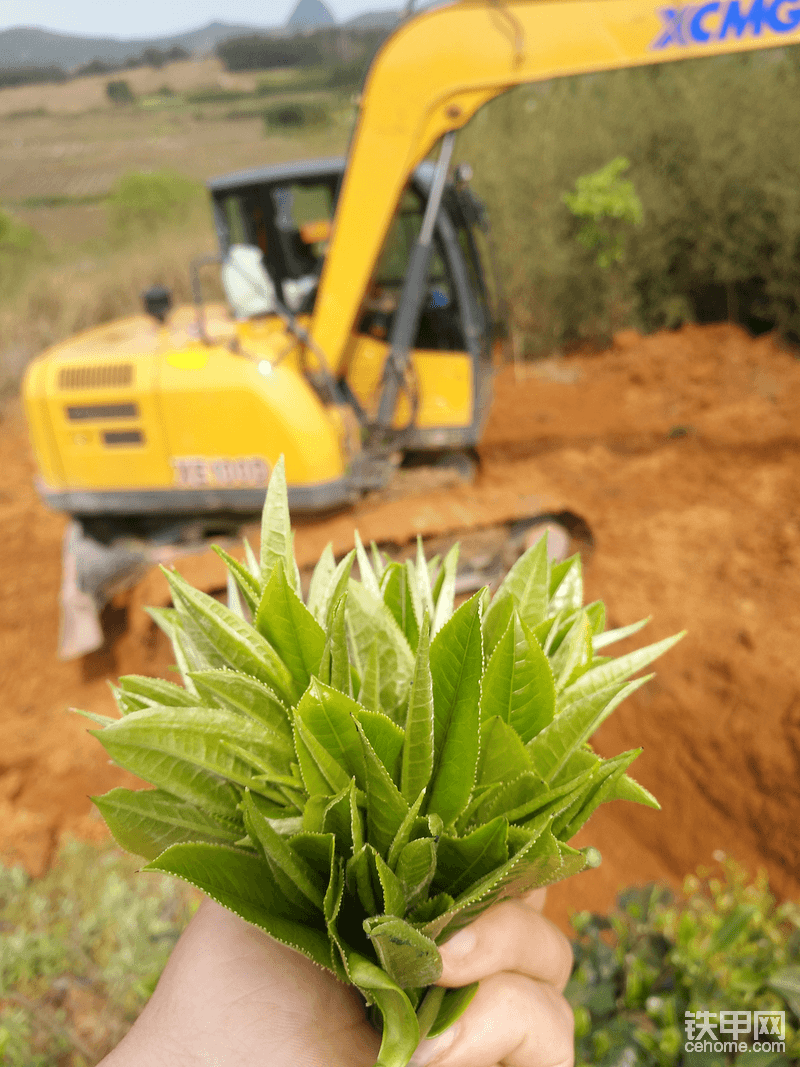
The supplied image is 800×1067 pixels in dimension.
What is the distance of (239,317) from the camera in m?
5.29

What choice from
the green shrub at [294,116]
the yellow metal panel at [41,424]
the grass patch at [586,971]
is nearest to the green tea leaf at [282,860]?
the grass patch at [586,971]

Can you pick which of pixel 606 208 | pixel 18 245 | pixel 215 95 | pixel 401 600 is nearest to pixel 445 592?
pixel 401 600

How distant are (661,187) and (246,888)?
12144mm

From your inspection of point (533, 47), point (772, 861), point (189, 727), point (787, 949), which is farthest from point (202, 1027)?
point (533, 47)

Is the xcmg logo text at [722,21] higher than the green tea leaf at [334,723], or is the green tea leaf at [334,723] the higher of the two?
the xcmg logo text at [722,21]

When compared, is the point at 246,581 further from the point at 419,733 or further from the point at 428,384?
the point at 428,384

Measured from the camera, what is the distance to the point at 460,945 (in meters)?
0.89

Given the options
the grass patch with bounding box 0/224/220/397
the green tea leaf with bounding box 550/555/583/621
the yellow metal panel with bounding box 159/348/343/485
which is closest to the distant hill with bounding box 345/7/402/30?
the yellow metal panel with bounding box 159/348/343/485

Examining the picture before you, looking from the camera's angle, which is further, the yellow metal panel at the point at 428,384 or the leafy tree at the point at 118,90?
the leafy tree at the point at 118,90

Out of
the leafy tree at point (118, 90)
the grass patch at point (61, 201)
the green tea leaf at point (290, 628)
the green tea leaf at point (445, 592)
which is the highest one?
the leafy tree at point (118, 90)

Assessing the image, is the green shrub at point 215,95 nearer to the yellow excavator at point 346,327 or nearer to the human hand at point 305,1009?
the yellow excavator at point 346,327

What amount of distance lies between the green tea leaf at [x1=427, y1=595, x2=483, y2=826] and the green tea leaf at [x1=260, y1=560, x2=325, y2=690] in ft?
0.53

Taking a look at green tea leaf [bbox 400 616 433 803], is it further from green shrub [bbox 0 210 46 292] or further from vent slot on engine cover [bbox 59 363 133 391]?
green shrub [bbox 0 210 46 292]

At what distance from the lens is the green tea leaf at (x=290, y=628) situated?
862mm
